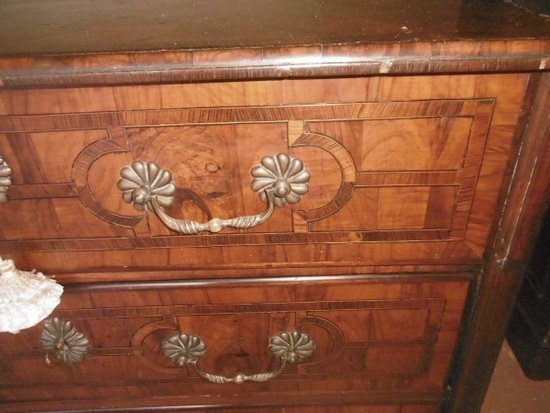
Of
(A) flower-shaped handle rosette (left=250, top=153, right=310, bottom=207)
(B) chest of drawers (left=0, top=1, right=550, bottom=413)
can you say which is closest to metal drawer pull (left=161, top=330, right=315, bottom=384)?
(B) chest of drawers (left=0, top=1, right=550, bottom=413)

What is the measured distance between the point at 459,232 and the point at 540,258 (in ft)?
1.92

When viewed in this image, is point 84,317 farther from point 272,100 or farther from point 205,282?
point 272,100

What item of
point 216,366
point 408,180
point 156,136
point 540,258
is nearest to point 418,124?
point 408,180

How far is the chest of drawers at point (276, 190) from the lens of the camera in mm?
408

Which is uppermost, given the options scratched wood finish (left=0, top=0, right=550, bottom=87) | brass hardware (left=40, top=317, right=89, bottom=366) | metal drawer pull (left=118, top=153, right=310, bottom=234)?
scratched wood finish (left=0, top=0, right=550, bottom=87)

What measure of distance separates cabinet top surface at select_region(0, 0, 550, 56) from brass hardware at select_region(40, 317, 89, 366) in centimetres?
34

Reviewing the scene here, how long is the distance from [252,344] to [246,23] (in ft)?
1.32

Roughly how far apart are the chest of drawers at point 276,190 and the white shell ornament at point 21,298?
2.0 inches

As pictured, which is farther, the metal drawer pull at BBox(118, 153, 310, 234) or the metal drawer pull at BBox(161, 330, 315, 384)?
the metal drawer pull at BBox(161, 330, 315, 384)

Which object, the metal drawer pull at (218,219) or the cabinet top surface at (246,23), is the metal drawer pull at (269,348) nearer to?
the metal drawer pull at (218,219)

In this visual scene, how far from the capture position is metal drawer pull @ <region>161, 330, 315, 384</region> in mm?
615

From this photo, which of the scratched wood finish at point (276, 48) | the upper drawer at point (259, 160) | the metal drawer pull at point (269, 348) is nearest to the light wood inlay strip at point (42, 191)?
the upper drawer at point (259, 160)

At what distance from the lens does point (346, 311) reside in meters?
0.60

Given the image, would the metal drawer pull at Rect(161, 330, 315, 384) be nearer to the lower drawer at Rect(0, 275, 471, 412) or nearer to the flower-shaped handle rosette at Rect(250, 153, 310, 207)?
the lower drawer at Rect(0, 275, 471, 412)
